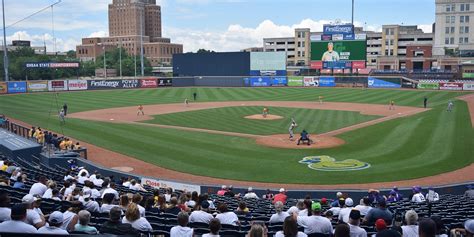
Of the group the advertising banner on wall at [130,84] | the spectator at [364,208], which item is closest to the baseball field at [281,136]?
the spectator at [364,208]

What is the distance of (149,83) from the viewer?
85.4 meters

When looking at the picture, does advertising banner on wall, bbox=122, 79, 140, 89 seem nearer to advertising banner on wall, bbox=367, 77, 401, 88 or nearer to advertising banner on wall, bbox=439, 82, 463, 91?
advertising banner on wall, bbox=367, 77, 401, 88

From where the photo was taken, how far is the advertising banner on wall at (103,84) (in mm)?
79812

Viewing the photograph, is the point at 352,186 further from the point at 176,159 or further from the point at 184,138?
the point at 184,138

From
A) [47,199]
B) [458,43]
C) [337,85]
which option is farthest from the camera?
[458,43]

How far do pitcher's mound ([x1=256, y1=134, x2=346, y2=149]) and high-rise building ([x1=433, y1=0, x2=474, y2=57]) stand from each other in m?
94.5

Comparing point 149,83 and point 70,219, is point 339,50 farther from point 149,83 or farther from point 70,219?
point 70,219

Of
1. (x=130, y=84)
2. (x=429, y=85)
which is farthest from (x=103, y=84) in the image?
(x=429, y=85)

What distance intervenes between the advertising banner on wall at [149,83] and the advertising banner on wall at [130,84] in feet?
2.64

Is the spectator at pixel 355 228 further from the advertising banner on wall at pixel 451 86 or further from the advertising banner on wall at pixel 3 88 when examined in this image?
the advertising banner on wall at pixel 3 88

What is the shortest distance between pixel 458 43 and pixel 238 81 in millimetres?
63717

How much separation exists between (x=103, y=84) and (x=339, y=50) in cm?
4164

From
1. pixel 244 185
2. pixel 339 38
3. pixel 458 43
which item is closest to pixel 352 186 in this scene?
pixel 244 185

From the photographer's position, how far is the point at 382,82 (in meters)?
78.4
